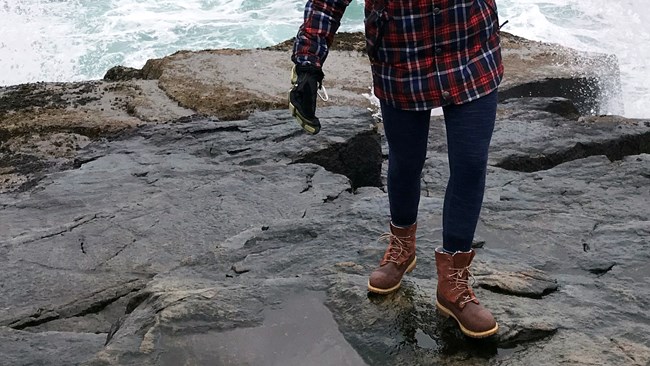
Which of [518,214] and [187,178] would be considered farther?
[187,178]

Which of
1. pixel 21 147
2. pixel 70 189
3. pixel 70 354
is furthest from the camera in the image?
pixel 21 147

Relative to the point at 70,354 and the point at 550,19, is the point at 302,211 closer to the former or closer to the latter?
the point at 70,354

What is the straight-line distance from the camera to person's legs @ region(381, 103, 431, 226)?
279 centimetres

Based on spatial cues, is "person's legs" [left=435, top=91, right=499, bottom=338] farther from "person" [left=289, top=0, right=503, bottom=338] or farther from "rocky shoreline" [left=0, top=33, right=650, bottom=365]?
"rocky shoreline" [left=0, top=33, right=650, bottom=365]

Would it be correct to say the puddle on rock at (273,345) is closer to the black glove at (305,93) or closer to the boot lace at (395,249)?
the boot lace at (395,249)

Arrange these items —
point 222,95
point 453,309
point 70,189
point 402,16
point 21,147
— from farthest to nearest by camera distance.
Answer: point 222,95, point 21,147, point 70,189, point 453,309, point 402,16

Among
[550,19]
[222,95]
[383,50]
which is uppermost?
[383,50]

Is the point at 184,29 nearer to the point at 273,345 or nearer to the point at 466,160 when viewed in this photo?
the point at 273,345

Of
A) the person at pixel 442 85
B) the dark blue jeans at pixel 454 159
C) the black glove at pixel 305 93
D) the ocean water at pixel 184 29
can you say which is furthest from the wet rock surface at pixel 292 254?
the ocean water at pixel 184 29

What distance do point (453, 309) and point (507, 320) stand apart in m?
0.24

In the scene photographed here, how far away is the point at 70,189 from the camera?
5.59m

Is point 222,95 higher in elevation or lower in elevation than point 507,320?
lower

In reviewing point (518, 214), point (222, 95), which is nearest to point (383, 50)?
point (518, 214)

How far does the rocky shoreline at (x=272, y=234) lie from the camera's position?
2.86m
